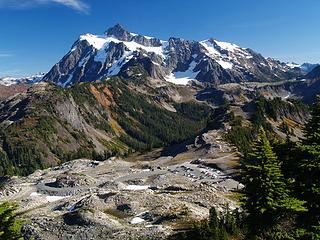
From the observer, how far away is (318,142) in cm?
3653

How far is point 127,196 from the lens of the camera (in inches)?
4476

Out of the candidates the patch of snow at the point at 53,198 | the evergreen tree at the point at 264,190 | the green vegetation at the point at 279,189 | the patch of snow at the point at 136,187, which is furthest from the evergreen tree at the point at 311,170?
the patch of snow at the point at 53,198

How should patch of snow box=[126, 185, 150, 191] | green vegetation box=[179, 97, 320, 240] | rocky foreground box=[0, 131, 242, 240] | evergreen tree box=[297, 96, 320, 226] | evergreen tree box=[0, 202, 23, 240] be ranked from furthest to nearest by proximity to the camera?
patch of snow box=[126, 185, 150, 191] < rocky foreground box=[0, 131, 242, 240] < green vegetation box=[179, 97, 320, 240] < evergreen tree box=[297, 96, 320, 226] < evergreen tree box=[0, 202, 23, 240]

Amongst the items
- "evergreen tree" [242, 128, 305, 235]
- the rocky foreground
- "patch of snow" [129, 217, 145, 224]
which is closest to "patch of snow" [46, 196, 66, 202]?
the rocky foreground

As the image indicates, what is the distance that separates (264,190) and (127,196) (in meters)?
79.6

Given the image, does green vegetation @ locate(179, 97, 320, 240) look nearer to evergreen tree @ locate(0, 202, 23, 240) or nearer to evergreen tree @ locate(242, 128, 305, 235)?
evergreen tree @ locate(242, 128, 305, 235)

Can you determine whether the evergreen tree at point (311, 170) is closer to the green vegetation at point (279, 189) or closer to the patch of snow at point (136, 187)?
the green vegetation at point (279, 189)

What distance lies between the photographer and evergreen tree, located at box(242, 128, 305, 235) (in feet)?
120

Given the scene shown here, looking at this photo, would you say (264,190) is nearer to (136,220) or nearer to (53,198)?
(136,220)

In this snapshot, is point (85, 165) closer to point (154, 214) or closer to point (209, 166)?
point (209, 166)

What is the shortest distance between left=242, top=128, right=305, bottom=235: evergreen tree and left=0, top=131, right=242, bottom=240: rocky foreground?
48900 mm

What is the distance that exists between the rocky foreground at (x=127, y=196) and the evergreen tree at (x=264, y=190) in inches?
1925

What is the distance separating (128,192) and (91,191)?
16122 mm

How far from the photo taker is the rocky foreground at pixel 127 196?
315 feet
